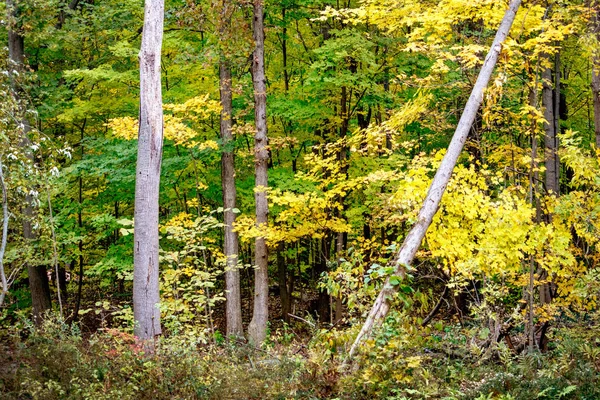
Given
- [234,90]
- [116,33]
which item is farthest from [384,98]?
[116,33]

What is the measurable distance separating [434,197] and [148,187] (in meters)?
4.18

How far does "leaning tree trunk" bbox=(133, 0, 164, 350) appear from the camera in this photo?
779 centimetres

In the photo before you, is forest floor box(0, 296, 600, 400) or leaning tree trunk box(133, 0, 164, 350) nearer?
forest floor box(0, 296, 600, 400)

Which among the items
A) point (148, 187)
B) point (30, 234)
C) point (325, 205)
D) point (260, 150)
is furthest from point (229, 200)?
point (148, 187)

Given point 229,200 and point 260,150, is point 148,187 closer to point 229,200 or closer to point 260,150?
point 260,150

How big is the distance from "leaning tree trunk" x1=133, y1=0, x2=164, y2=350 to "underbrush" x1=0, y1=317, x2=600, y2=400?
51.0 inches

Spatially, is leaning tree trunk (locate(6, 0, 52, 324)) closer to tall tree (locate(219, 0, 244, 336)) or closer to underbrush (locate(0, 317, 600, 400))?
tall tree (locate(219, 0, 244, 336))

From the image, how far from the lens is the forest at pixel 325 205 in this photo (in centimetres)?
588

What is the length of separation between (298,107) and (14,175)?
632 centimetres

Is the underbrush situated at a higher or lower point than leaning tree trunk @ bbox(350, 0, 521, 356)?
lower

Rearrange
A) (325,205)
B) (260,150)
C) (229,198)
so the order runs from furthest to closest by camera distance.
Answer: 1. (229,198)
2. (260,150)
3. (325,205)

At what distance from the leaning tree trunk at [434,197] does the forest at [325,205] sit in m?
0.03

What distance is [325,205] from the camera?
1137cm

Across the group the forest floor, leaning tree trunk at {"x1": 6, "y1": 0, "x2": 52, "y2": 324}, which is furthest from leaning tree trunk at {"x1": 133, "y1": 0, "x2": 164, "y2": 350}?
leaning tree trunk at {"x1": 6, "y1": 0, "x2": 52, "y2": 324}
